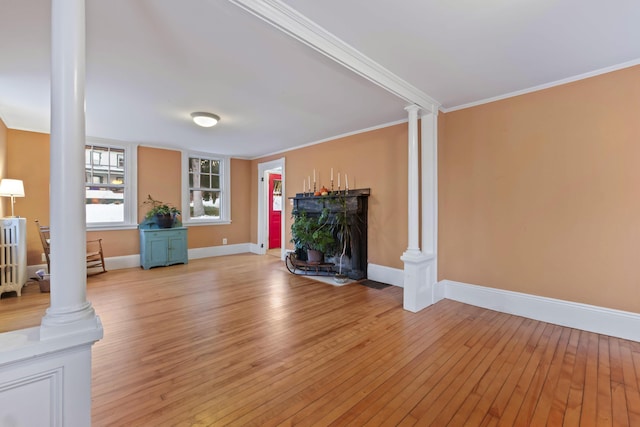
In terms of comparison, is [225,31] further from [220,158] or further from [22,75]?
[220,158]

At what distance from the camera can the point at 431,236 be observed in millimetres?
3436

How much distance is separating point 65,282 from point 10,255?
351 centimetres

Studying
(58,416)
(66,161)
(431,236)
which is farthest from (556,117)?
(58,416)

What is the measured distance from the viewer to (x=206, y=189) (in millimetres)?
6391

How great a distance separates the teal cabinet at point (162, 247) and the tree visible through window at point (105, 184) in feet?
2.22

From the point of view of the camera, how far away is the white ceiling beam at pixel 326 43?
5.61ft

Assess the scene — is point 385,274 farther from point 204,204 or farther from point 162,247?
point 204,204

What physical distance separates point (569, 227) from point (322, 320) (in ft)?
8.42

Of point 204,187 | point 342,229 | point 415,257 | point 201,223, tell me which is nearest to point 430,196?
point 415,257

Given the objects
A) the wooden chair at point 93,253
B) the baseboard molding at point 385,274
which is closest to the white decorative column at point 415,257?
the baseboard molding at point 385,274

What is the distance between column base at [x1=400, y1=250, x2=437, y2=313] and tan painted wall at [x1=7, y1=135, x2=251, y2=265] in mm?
4654

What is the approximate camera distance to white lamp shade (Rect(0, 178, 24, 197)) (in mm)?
3629

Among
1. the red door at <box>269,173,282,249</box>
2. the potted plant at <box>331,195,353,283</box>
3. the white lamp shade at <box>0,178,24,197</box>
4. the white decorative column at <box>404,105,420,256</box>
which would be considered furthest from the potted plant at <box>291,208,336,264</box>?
the white lamp shade at <box>0,178,24,197</box>

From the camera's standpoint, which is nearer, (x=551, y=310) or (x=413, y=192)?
(x=551, y=310)
